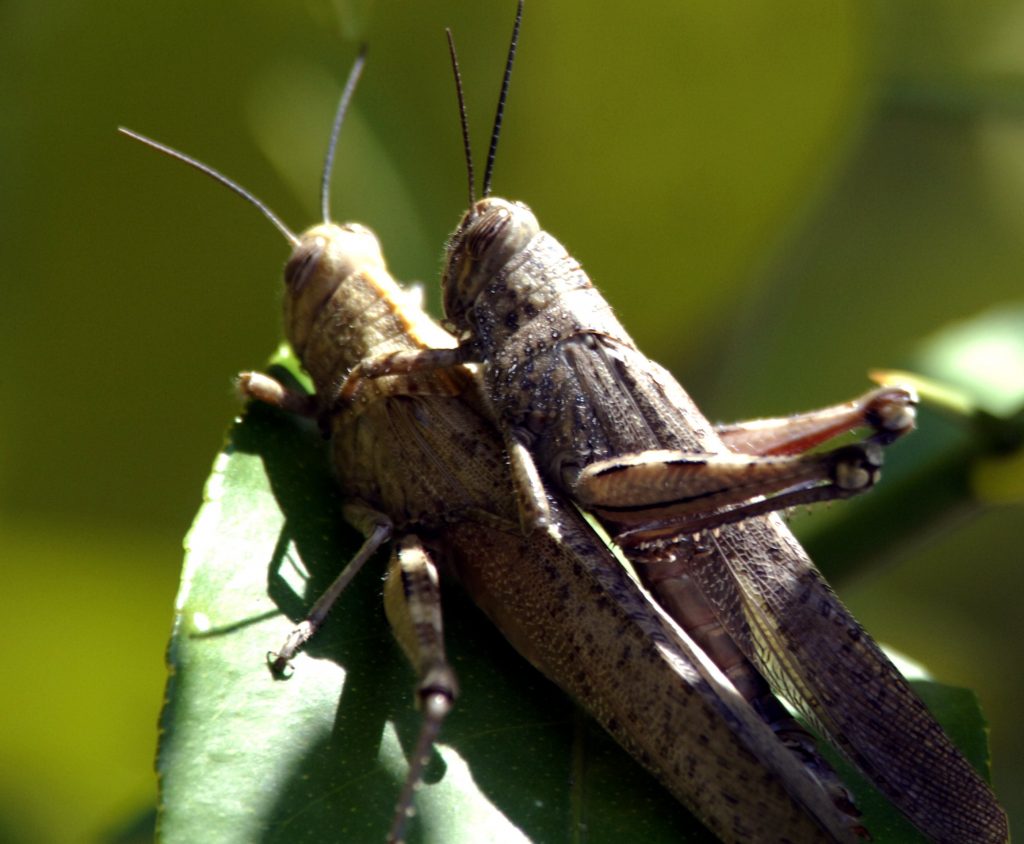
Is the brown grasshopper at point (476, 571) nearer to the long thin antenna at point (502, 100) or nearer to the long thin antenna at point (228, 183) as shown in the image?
the long thin antenna at point (228, 183)

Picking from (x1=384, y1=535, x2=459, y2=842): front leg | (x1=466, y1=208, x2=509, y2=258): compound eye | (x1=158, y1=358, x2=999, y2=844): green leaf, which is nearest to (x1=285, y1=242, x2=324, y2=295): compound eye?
(x1=466, y1=208, x2=509, y2=258): compound eye

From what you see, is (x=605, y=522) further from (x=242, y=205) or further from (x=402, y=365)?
(x=242, y=205)

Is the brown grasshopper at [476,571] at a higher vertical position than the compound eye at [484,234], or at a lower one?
lower

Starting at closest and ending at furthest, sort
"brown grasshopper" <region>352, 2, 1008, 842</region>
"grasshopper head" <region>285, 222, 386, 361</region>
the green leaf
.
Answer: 1. the green leaf
2. "brown grasshopper" <region>352, 2, 1008, 842</region>
3. "grasshopper head" <region>285, 222, 386, 361</region>

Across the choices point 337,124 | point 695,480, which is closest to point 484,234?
point 337,124

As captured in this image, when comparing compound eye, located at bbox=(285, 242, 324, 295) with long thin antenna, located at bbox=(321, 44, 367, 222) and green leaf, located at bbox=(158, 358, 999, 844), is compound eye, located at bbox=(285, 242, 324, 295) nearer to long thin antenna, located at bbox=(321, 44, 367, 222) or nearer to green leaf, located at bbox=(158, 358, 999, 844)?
long thin antenna, located at bbox=(321, 44, 367, 222)

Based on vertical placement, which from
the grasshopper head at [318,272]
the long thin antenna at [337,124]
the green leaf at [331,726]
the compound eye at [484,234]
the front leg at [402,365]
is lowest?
the green leaf at [331,726]

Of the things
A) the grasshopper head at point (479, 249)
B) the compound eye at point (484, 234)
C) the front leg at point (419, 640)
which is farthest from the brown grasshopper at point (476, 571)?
the compound eye at point (484, 234)
